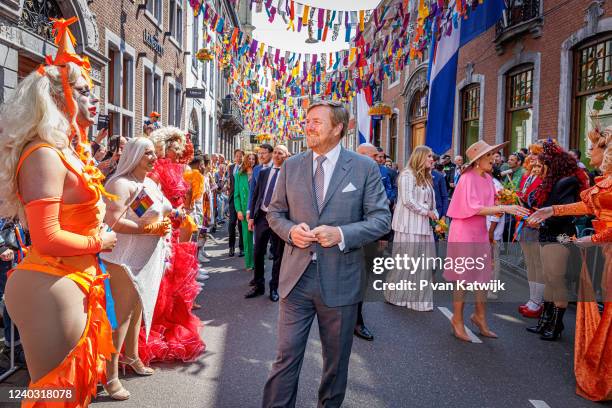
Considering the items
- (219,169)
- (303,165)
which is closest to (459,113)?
(219,169)

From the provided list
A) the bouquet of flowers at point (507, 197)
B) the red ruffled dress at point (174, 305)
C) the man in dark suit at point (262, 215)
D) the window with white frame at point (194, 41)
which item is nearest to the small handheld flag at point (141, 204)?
the red ruffled dress at point (174, 305)

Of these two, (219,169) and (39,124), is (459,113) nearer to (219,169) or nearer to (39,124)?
(219,169)

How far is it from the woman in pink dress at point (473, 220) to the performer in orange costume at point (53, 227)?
12.7 ft

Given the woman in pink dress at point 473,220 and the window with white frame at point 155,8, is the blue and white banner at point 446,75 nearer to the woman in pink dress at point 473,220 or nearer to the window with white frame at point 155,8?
the woman in pink dress at point 473,220

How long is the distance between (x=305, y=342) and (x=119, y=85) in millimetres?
12952

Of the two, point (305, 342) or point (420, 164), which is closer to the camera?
point (305, 342)

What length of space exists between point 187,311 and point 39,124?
290 centimetres

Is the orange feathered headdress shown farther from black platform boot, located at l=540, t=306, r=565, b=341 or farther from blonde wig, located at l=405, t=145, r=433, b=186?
black platform boot, located at l=540, t=306, r=565, b=341

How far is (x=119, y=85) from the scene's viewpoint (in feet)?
45.5

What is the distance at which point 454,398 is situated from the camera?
3678 millimetres

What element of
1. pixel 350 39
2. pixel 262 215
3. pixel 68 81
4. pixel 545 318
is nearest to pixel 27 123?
pixel 68 81

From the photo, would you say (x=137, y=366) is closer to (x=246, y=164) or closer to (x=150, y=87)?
(x=246, y=164)

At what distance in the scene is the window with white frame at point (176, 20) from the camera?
19578 mm

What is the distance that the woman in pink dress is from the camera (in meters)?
5.12
